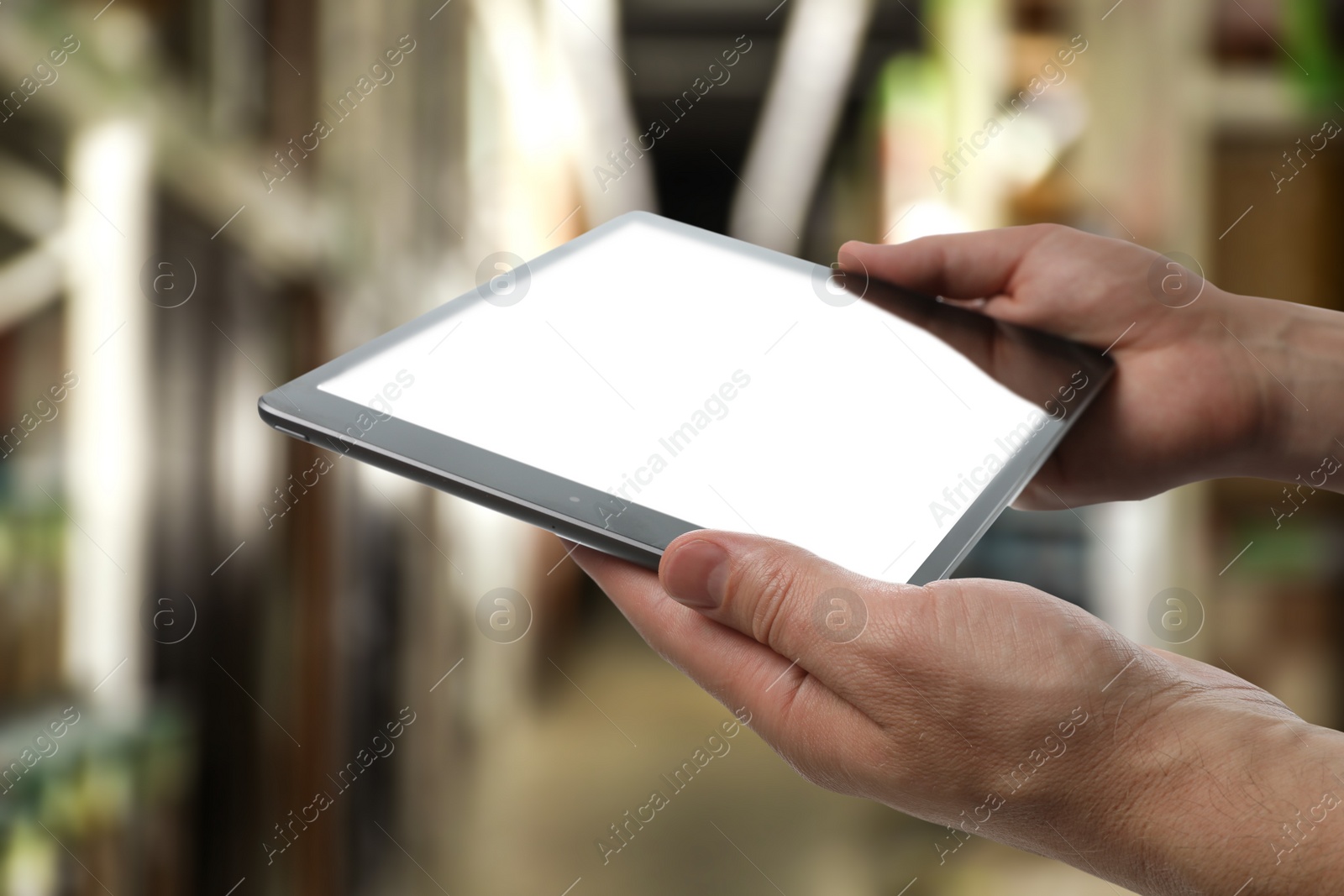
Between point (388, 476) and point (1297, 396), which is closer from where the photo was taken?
point (1297, 396)

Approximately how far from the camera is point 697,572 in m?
0.47

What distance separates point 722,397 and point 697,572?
6.3 inches

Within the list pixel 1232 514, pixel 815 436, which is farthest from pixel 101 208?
pixel 1232 514

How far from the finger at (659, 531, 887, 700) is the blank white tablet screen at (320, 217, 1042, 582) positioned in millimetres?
41

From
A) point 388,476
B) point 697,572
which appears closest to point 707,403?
point 697,572

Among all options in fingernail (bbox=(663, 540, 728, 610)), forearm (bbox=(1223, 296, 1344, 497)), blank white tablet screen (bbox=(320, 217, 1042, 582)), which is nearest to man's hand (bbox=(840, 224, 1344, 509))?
forearm (bbox=(1223, 296, 1344, 497))

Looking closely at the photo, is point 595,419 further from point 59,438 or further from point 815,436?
point 59,438

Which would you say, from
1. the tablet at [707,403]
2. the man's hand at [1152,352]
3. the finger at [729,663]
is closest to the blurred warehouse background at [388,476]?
the man's hand at [1152,352]

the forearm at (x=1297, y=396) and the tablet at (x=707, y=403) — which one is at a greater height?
the tablet at (x=707, y=403)

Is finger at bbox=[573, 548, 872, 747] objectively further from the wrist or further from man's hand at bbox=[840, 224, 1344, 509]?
man's hand at bbox=[840, 224, 1344, 509]

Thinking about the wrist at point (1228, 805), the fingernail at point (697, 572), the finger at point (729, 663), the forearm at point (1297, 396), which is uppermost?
the fingernail at point (697, 572)

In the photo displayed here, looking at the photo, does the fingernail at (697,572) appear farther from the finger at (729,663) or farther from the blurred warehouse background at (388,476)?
the blurred warehouse background at (388,476)

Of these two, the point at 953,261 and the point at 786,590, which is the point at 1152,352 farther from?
the point at 786,590

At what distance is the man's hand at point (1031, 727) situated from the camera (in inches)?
17.4
